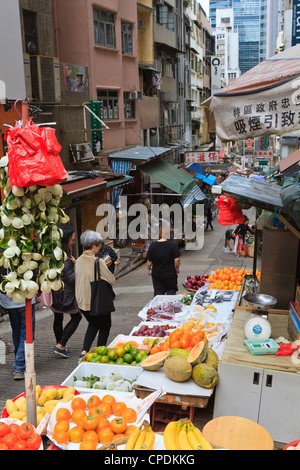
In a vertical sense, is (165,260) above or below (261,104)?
below

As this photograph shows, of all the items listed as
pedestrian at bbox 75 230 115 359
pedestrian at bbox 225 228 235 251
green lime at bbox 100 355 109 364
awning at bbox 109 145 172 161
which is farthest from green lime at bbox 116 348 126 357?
pedestrian at bbox 225 228 235 251

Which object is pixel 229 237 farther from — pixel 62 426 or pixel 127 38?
pixel 62 426

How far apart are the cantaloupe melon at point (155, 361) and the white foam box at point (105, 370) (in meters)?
0.22

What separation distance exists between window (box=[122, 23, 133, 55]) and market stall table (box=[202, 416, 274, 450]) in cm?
1955

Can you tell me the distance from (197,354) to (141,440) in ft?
5.80

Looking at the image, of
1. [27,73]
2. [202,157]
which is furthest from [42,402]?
[202,157]

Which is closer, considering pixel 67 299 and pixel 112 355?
pixel 112 355

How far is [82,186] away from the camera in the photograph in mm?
12477

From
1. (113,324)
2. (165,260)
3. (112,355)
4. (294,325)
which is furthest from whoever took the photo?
(113,324)

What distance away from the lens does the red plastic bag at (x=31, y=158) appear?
2.96 m

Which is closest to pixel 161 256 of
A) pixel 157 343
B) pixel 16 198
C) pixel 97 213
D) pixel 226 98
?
pixel 157 343

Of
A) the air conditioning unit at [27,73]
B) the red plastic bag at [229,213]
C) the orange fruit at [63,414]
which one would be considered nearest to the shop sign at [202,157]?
the air conditioning unit at [27,73]

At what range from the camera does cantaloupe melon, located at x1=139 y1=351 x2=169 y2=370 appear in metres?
5.16
